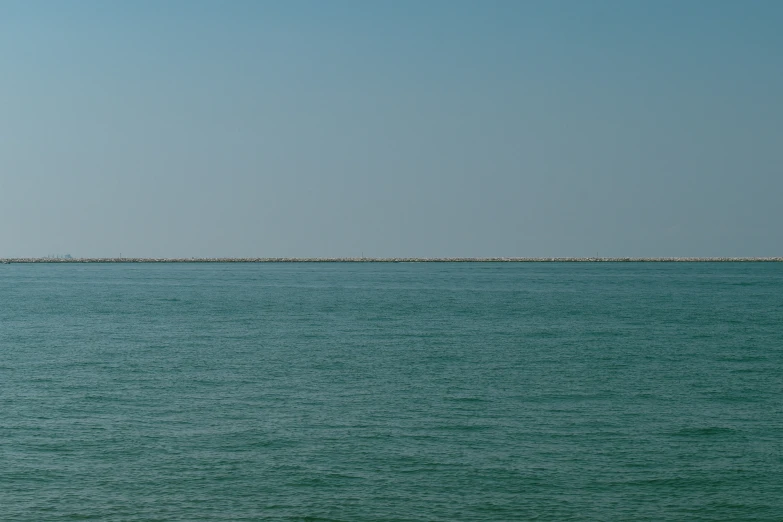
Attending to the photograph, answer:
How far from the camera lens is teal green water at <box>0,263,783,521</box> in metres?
17.4

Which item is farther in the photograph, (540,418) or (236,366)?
(236,366)

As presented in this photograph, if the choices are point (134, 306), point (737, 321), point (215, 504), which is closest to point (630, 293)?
point (737, 321)

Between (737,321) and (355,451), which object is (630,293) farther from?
(355,451)

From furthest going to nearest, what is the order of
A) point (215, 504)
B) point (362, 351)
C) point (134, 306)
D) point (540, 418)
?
point (134, 306), point (362, 351), point (540, 418), point (215, 504)

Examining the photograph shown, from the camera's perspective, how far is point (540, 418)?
2391 centimetres

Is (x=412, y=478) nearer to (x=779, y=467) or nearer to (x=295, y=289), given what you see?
(x=779, y=467)

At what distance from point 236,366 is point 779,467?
19741 millimetres

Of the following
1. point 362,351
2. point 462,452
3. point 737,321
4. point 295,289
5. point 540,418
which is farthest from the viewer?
point 295,289

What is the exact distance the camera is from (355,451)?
2055 cm

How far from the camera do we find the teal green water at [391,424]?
57.2ft

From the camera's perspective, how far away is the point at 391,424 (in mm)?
23188

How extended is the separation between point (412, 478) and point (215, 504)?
4.02 metres

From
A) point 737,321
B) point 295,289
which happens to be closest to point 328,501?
point 737,321

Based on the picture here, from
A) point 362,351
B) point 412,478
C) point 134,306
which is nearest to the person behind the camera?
point 412,478
